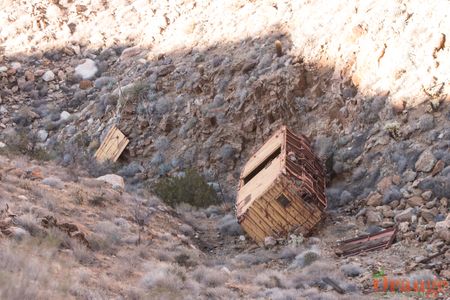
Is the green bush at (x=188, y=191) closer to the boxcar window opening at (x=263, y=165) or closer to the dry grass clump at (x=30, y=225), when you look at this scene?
the boxcar window opening at (x=263, y=165)

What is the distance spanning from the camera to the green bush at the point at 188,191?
61.2 feet

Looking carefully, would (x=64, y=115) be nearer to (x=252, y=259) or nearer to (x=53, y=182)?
(x=53, y=182)

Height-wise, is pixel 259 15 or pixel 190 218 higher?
pixel 259 15

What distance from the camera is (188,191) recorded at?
18.9m

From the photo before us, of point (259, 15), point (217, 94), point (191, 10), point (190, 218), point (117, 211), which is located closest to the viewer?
point (117, 211)

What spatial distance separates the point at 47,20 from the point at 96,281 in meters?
25.2

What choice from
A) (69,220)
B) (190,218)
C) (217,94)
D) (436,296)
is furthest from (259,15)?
(436,296)

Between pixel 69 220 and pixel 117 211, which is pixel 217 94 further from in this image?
pixel 69 220

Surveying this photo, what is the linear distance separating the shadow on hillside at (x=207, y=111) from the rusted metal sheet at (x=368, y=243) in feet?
7.73

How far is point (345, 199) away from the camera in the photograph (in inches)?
612

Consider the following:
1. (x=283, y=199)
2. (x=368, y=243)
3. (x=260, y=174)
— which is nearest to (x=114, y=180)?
(x=260, y=174)

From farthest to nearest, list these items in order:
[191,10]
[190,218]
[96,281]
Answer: [191,10], [190,218], [96,281]

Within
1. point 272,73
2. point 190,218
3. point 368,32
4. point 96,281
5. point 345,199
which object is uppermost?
point 368,32

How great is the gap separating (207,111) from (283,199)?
8144 mm
